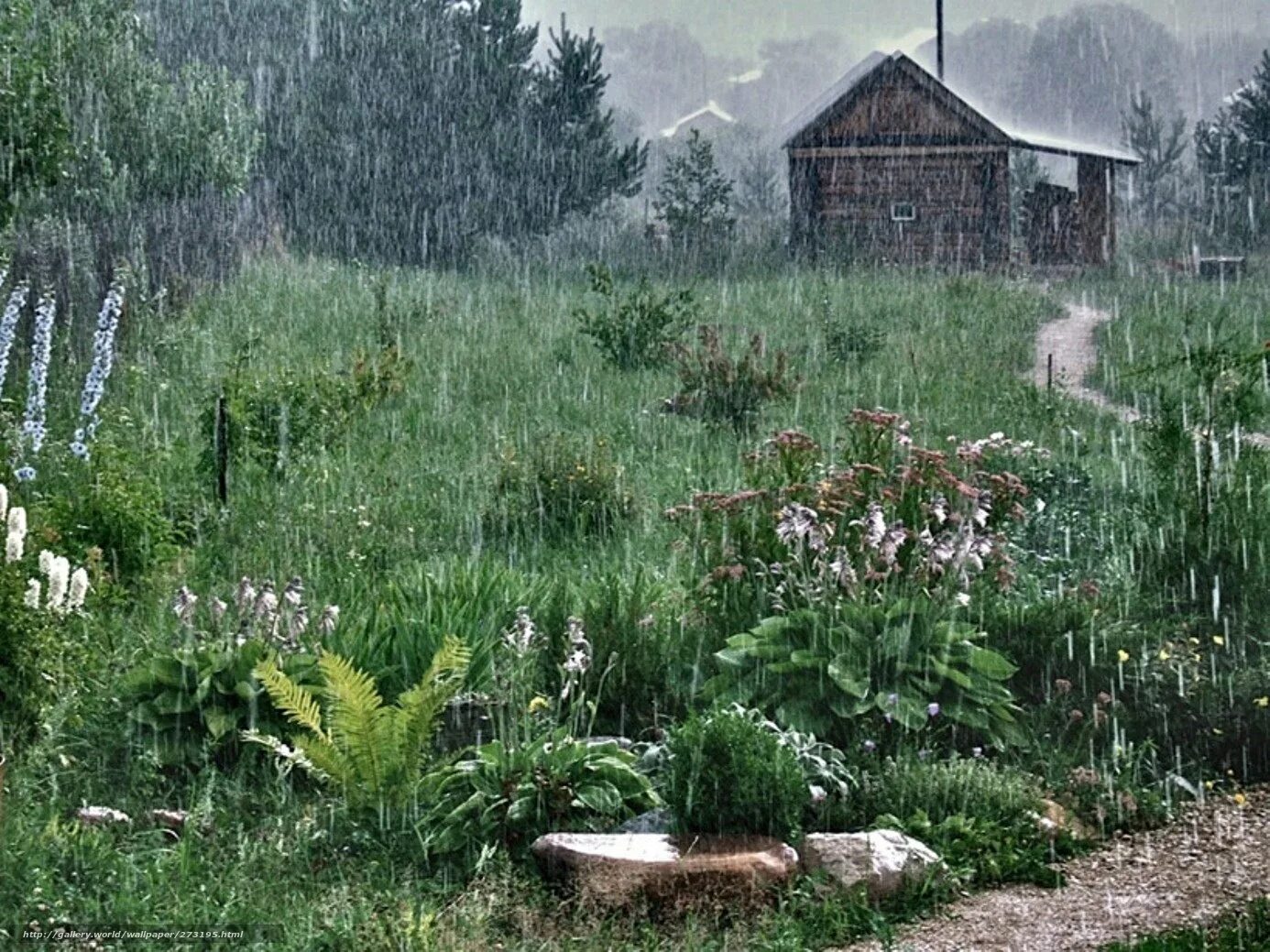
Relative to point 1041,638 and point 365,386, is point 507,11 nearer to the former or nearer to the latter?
point 365,386

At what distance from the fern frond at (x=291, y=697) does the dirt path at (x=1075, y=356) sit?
8.37 meters

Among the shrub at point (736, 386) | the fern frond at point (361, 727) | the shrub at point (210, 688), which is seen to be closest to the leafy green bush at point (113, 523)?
the shrub at point (210, 688)

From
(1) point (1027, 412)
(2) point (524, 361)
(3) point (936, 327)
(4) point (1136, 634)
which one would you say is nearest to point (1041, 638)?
(4) point (1136, 634)

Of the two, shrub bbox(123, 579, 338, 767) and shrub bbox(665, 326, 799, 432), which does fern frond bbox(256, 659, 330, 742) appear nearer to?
shrub bbox(123, 579, 338, 767)

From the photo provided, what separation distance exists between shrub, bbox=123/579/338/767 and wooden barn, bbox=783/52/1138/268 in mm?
27880

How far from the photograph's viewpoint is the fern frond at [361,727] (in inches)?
225

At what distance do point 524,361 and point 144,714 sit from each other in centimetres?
1136

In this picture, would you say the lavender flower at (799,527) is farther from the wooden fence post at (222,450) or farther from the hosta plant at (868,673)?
the wooden fence post at (222,450)

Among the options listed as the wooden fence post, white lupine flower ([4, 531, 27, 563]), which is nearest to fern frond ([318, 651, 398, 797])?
white lupine flower ([4, 531, 27, 563])

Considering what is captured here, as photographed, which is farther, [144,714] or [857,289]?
[857,289]

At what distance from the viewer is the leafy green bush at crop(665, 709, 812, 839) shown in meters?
5.49

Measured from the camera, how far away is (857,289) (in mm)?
25516

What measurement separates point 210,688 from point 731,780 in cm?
223

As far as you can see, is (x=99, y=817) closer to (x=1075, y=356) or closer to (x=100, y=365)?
(x=100, y=365)
